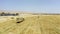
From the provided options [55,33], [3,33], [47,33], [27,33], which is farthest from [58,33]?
[3,33]

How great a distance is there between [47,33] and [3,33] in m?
4.61

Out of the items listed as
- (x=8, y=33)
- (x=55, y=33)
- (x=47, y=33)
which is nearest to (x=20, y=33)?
(x=8, y=33)

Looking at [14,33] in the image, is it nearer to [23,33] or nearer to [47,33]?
[23,33]

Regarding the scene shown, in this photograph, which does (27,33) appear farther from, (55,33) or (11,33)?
(55,33)

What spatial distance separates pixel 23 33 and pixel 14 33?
95 cm

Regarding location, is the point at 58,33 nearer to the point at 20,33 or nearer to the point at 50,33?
the point at 50,33

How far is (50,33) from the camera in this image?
42.2 ft

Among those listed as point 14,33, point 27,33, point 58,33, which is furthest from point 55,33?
point 14,33

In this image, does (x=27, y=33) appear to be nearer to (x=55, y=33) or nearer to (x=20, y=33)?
(x=20, y=33)

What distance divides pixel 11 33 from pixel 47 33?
3.80 metres

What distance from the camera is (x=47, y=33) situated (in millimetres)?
12875

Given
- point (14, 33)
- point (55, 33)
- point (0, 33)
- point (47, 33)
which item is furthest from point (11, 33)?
point (55, 33)

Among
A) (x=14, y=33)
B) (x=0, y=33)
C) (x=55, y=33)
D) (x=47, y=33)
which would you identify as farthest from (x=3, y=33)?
(x=55, y=33)

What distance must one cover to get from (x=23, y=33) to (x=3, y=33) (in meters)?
2.09
